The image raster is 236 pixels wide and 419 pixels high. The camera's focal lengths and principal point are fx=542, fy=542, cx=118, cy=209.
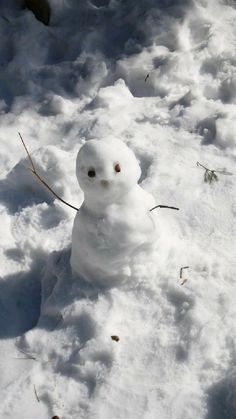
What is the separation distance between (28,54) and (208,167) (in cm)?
146

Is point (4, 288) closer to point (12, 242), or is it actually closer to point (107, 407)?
point (12, 242)

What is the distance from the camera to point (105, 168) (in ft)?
6.84

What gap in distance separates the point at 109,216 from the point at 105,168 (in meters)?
0.25

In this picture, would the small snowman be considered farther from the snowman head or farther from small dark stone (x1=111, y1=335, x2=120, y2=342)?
small dark stone (x1=111, y1=335, x2=120, y2=342)

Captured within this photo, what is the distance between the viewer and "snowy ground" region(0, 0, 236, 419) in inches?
83.7

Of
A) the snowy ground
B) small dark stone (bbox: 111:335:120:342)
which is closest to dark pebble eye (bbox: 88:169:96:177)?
the snowy ground

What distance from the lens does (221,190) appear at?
277 centimetres

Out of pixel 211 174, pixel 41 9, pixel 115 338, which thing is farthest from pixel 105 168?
pixel 41 9

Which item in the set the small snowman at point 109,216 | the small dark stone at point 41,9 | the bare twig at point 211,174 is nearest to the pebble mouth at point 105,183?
the small snowman at point 109,216

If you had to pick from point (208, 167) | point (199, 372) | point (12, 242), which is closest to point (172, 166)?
point (208, 167)

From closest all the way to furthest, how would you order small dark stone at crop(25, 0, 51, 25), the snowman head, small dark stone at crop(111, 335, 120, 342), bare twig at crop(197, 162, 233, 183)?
the snowman head, small dark stone at crop(111, 335, 120, 342), bare twig at crop(197, 162, 233, 183), small dark stone at crop(25, 0, 51, 25)

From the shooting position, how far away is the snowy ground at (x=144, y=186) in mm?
2125

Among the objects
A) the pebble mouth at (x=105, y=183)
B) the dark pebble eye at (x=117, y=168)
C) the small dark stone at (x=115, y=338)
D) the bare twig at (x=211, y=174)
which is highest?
the dark pebble eye at (x=117, y=168)

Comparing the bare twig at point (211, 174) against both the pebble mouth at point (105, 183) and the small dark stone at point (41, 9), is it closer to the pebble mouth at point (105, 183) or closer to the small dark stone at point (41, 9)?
the pebble mouth at point (105, 183)
